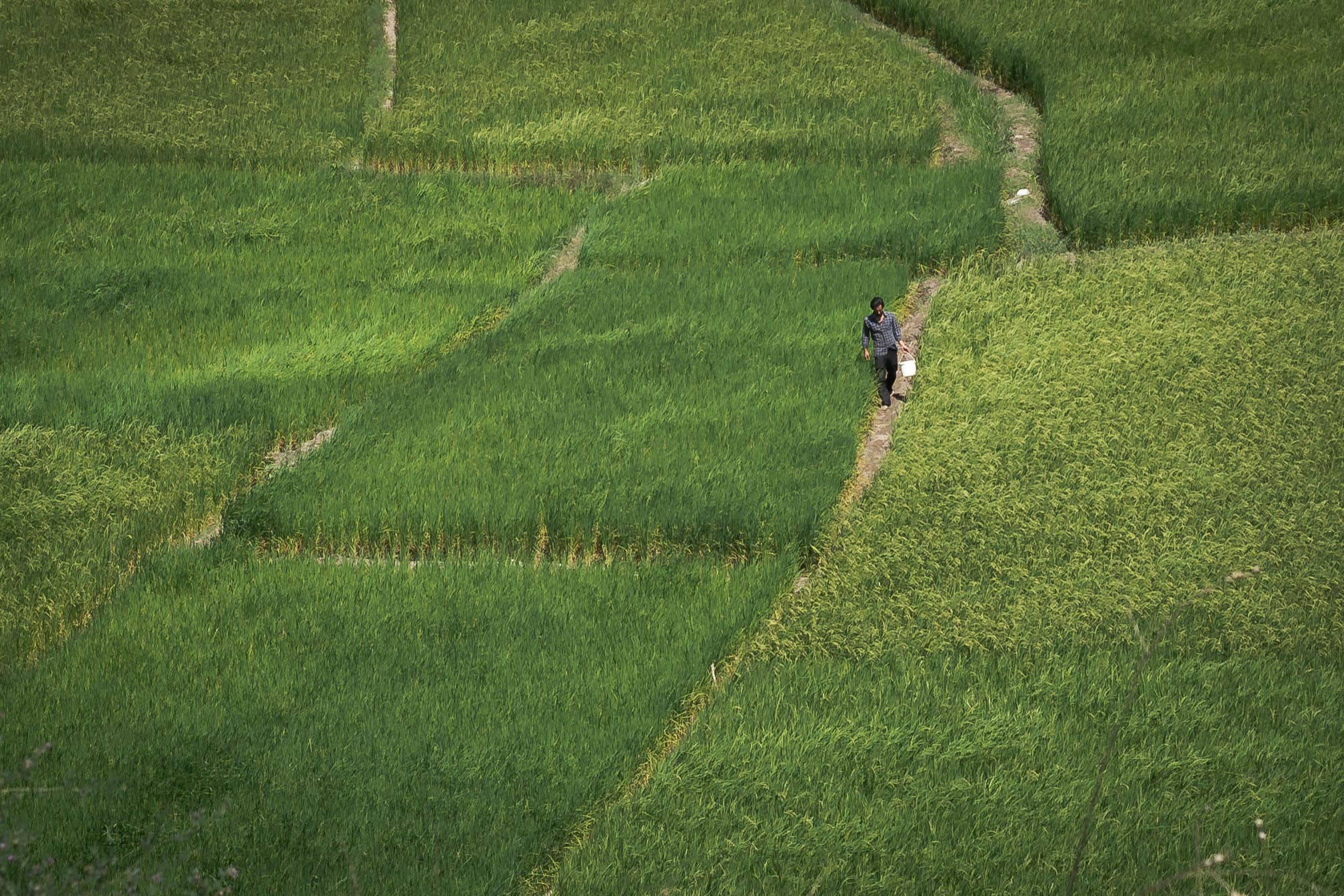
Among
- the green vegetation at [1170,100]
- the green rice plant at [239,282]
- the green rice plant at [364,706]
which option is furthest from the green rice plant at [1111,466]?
the green rice plant at [239,282]

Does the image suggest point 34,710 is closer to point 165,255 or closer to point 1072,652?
point 1072,652

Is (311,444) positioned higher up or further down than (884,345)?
further down

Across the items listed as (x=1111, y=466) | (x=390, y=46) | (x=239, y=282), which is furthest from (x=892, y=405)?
(x=390, y=46)

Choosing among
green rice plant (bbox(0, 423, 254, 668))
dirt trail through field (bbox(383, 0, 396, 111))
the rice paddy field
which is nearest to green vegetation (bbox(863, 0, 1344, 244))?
the rice paddy field

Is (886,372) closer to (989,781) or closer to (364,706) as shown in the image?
(989,781)

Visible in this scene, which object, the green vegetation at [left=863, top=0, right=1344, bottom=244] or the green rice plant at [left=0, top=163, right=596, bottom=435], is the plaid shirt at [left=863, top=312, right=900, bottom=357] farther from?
the green rice plant at [left=0, top=163, right=596, bottom=435]
